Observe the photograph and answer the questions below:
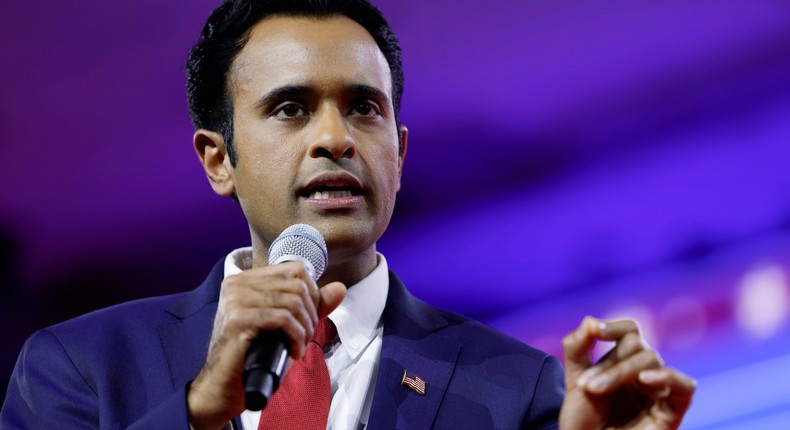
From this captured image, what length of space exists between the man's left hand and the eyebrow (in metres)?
0.77

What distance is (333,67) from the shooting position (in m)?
2.06

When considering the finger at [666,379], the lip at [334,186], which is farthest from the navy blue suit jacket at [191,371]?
the finger at [666,379]

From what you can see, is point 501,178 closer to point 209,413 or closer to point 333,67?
point 333,67

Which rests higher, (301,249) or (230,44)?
(230,44)

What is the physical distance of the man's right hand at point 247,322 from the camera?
1.39 metres

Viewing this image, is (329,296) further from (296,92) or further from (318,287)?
(296,92)

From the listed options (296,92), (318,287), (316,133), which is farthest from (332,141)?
(318,287)

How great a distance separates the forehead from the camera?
2.05 metres

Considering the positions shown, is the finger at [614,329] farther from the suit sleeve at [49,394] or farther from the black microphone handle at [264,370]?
the suit sleeve at [49,394]

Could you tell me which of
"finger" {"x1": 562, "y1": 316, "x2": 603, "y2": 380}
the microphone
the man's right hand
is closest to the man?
the man's right hand

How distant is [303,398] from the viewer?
6.06 ft

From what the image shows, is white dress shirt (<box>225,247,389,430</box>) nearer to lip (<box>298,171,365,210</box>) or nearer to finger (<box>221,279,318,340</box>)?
lip (<box>298,171,365,210</box>)

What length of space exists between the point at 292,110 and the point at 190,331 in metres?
0.50

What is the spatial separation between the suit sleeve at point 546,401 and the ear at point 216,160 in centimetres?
79
